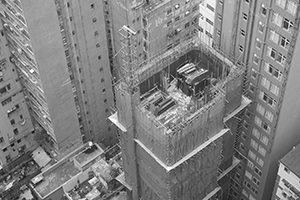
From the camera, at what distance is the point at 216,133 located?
9000 cm

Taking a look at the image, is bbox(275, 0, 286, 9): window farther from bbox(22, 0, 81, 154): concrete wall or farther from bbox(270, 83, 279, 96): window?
bbox(22, 0, 81, 154): concrete wall

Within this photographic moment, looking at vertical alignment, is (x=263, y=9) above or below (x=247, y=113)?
above

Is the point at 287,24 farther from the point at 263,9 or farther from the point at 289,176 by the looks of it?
the point at 289,176

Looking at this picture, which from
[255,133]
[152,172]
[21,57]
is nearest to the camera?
[152,172]

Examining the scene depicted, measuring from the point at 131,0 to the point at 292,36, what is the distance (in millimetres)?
50626

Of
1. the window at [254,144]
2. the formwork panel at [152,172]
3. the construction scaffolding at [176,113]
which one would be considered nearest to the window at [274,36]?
the construction scaffolding at [176,113]

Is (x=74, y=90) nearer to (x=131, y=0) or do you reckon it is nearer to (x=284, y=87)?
(x=131, y=0)

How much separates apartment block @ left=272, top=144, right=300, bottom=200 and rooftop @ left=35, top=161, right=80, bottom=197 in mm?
50517

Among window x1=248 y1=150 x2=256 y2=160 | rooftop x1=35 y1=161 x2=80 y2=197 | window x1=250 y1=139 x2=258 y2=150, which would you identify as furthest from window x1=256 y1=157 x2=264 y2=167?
rooftop x1=35 y1=161 x2=80 y2=197

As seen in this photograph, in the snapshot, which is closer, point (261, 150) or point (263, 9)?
point (263, 9)

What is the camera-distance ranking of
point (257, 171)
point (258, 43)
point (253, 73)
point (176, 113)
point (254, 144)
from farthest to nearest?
1. point (257, 171)
2. point (254, 144)
3. point (253, 73)
4. point (176, 113)
5. point (258, 43)

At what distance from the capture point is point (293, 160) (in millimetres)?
91125

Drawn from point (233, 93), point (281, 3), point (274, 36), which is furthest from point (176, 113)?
point (281, 3)

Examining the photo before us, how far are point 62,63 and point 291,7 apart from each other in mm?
56653
